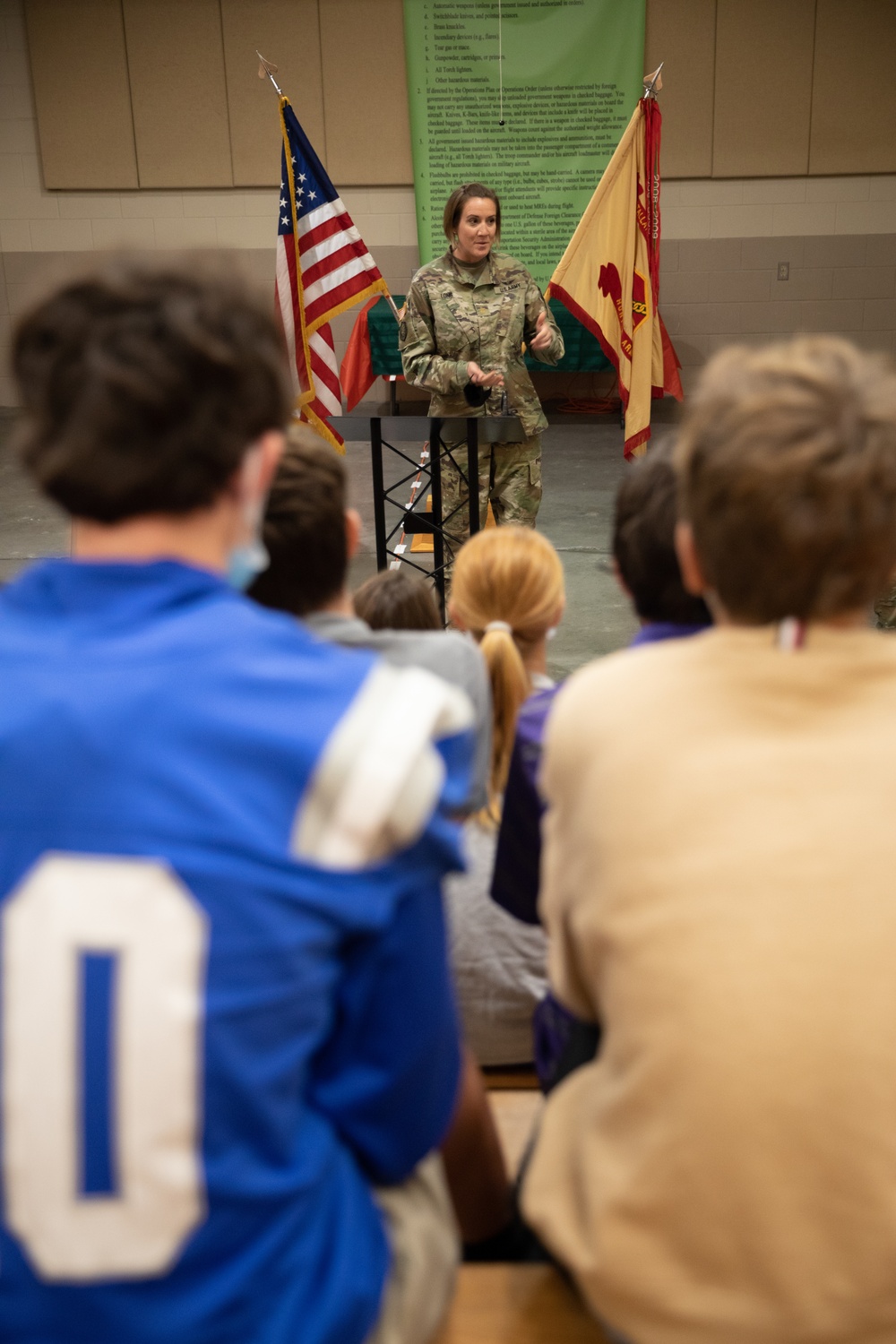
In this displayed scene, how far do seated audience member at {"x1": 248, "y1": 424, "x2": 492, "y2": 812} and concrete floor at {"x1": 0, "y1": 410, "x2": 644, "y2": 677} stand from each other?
2.69 m

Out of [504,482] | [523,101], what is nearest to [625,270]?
[504,482]

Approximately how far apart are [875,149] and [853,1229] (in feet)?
30.5

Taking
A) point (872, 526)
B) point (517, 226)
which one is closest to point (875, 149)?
point (517, 226)

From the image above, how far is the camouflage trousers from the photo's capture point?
4441 mm

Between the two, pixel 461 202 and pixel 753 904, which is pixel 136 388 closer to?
pixel 753 904

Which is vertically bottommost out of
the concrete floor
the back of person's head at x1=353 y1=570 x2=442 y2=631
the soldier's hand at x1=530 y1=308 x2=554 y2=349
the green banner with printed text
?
the concrete floor

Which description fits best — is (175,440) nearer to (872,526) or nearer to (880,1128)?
(872,526)

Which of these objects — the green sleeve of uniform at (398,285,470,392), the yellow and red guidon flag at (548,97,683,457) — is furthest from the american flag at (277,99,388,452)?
the yellow and red guidon flag at (548,97,683,457)

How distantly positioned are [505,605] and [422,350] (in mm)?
2926

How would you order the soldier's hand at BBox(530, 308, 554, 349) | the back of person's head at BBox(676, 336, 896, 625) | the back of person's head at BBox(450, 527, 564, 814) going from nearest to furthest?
the back of person's head at BBox(676, 336, 896, 625), the back of person's head at BBox(450, 527, 564, 814), the soldier's hand at BBox(530, 308, 554, 349)

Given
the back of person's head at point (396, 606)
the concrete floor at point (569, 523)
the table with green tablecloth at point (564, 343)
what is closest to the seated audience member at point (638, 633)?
the back of person's head at point (396, 606)

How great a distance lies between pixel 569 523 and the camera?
5.95m

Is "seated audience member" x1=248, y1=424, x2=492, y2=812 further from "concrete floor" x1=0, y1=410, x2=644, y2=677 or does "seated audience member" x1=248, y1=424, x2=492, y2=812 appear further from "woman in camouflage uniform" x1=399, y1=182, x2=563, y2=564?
"woman in camouflage uniform" x1=399, y1=182, x2=563, y2=564

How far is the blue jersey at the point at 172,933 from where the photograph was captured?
633mm
